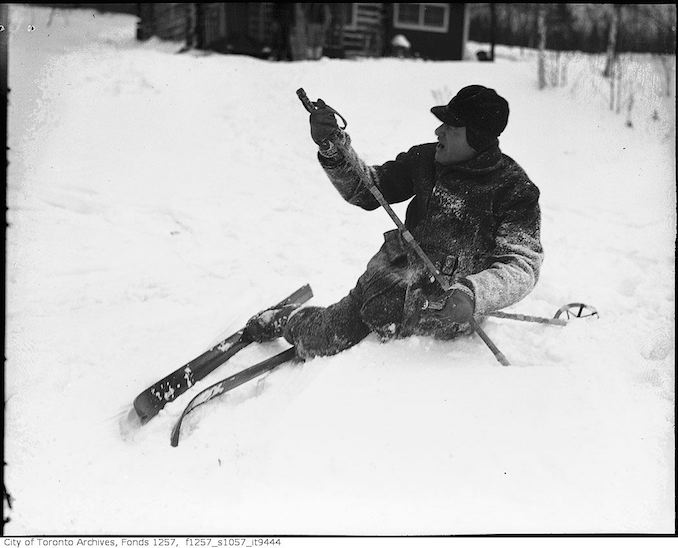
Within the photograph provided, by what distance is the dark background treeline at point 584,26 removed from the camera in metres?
3.18

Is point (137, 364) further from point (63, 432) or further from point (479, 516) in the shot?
point (479, 516)

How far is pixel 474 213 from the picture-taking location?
1.82m

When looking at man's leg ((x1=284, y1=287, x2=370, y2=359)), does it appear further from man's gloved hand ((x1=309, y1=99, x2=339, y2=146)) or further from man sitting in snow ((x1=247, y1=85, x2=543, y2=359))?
man's gloved hand ((x1=309, y1=99, x2=339, y2=146))

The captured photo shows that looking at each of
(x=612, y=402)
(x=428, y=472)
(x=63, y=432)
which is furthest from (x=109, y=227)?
(x=612, y=402)

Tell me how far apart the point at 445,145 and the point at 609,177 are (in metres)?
1.99

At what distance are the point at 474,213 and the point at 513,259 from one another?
0.18 meters

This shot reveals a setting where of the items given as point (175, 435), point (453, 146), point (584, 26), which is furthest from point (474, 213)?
point (584, 26)

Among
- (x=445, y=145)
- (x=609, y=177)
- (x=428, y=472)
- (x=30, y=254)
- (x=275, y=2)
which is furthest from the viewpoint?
(x=275, y=2)

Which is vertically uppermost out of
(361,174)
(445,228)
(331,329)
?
(361,174)

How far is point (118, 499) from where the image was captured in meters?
1.76

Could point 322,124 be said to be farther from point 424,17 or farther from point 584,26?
point 424,17

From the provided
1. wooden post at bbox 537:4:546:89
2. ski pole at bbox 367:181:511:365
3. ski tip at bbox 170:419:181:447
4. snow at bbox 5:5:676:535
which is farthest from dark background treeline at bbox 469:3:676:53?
ski tip at bbox 170:419:181:447

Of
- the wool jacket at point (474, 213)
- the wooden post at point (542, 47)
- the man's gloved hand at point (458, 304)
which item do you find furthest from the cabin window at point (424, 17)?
the man's gloved hand at point (458, 304)

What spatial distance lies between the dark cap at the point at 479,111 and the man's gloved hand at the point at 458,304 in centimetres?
47
